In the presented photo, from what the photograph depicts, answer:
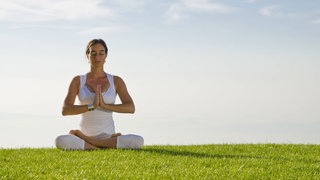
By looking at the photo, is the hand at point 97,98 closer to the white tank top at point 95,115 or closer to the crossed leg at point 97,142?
A: the white tank top at point 95,115

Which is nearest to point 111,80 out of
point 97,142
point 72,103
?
point 72,103

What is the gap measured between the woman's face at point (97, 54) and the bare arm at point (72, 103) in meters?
0.50

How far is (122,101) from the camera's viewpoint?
1121 centimetres

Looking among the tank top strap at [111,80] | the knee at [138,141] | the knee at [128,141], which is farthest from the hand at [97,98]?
the knee at [138,141]

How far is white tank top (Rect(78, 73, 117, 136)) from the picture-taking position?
433 inches

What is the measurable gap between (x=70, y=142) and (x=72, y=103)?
0.76 metres

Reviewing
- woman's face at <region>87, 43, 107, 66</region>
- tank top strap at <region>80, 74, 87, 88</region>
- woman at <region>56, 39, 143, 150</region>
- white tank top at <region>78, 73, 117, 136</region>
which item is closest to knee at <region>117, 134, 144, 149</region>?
woman at <region>56, 39, 143, 150</region>

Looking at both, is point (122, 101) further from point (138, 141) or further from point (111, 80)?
point (138, 141)

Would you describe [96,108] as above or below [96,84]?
below

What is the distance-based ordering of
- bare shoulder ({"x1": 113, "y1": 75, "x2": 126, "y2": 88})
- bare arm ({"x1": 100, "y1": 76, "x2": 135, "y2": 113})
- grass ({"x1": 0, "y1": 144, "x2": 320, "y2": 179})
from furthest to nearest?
bare shoulder ({"x1": 113, "y1": 75, "x2": 126, "y2": 88}), bare arm ({"x1": 100, "y1": 76, "x2": 135, "y2": 113}), grass ({"x1": 0, "y1": 144, "x2": 320, "y2": 179})

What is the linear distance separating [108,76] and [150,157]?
2364mm

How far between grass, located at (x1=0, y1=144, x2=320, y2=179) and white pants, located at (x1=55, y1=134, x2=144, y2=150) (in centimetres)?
25

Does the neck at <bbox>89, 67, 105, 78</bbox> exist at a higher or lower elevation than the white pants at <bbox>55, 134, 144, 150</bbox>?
higher

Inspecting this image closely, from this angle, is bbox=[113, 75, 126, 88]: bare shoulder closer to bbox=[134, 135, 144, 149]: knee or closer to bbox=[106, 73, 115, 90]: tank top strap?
bbox=[106, 73, 115, 90]: tank top strap
